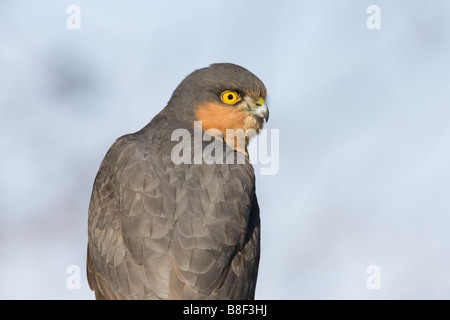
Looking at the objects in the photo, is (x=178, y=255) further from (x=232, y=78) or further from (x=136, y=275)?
(x=232, y=78)

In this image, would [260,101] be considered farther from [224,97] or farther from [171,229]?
[171,229]

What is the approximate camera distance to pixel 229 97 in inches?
389

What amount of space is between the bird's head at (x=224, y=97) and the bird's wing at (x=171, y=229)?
1.02m

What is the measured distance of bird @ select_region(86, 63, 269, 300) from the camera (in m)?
7.76

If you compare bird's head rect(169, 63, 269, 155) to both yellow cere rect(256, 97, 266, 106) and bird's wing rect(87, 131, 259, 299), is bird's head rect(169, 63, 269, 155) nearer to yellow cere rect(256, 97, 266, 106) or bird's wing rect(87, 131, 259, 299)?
yellow cere rect(256, 97, 266, 106)

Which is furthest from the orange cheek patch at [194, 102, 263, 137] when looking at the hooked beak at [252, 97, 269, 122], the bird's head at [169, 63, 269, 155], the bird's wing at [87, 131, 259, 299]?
the bird's wing at [87, 131, 259, 299]

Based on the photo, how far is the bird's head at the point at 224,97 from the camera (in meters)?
9.76

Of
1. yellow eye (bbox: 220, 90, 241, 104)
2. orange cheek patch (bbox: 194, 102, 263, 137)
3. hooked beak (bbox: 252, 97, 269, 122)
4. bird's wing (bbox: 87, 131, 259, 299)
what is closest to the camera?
bird's wing (bbox: 87, 131, 259, 299)

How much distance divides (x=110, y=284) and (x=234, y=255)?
1308mm

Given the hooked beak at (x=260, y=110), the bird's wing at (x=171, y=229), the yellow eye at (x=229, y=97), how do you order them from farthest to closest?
the hooked beak at (x=260, y=110) → the yellow eye at (x=229, y=97) → the bird's wing at (x=171, y=229)

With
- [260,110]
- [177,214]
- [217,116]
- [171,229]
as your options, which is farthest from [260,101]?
[171,229]

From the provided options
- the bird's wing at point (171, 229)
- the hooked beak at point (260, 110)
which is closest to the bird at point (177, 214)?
the bird's wing at point (171, 229)

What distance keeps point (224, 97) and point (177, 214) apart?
2363 millimetres

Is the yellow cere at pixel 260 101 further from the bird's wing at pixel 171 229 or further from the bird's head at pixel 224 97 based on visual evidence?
the bird's wing at pixel 171 229
